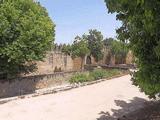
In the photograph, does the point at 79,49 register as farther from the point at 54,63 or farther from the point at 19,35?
the point at 19,35

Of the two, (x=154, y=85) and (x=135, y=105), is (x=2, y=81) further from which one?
(x=154, y=85)

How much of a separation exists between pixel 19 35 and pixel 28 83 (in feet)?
15.4

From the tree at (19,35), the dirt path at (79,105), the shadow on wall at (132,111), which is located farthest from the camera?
the tree at (19,35)

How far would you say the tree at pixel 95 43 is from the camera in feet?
174

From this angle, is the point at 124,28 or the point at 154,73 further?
the point at 124,28

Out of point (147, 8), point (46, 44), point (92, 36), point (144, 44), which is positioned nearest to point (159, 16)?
point (147, 8)

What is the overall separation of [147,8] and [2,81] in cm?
1943

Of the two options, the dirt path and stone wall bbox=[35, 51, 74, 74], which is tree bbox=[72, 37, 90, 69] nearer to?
stone wall bbox=[35, 51, 74, 74]

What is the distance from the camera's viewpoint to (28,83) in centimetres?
3000

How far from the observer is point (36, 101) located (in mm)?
21359

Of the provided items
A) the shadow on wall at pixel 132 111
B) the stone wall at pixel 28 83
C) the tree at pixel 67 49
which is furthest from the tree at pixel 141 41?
the tree at pixel 67 49

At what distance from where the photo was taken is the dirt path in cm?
1800

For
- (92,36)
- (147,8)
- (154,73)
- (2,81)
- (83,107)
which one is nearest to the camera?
(147,8)

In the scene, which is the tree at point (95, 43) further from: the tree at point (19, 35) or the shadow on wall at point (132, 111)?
the shadow on wall at point (132, 111)
